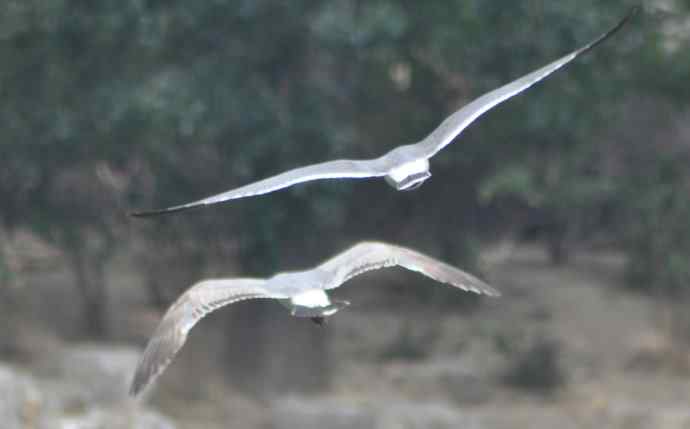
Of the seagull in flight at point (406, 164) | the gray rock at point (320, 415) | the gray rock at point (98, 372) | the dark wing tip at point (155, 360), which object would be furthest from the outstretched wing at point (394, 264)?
the gray rock at point (320, 415)

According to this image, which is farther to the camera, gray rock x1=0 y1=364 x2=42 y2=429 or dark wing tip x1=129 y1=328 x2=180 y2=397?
gray rock x1=0 y1=364 x2=42 y2=429

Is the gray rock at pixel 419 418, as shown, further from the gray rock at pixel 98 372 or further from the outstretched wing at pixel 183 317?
the outstretched wing at pixel 183 317

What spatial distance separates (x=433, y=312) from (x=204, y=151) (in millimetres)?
4088

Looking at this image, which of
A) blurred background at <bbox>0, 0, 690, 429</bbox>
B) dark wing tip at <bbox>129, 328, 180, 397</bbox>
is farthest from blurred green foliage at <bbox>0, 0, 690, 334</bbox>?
dark wing tip at <bbox>129, 328, 180, 397</bbox>

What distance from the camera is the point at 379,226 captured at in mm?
16625

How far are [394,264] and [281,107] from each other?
7.43m

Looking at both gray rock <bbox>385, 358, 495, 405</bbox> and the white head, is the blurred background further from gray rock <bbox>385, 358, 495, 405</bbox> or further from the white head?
the white head

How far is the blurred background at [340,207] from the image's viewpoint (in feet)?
46.6

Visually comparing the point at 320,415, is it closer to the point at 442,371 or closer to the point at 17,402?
the point at 442,371

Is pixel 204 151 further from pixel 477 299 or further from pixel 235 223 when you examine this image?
pixel 477 299

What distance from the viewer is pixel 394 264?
7.15m

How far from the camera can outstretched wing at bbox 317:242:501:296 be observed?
7.02 meters

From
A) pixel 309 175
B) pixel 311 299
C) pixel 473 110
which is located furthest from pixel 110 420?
pixel 311 299

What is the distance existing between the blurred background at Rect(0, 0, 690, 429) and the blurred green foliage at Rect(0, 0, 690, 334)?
2cm
